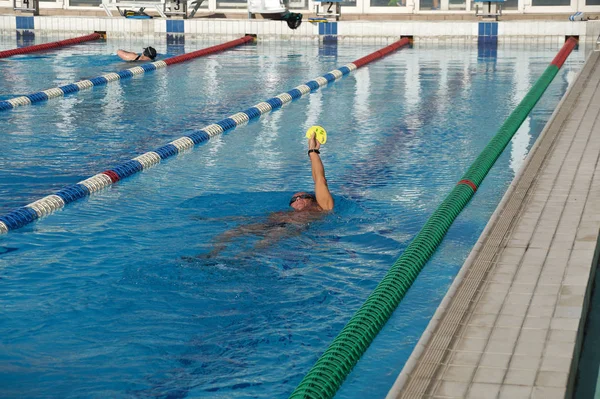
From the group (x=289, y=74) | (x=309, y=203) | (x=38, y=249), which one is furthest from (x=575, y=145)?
(x=289, y=74)

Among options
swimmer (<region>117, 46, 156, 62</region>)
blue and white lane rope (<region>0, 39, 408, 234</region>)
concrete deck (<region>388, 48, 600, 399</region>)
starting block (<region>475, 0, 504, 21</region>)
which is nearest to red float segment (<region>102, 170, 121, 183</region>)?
blue and white lane rope (<region>0, 39, 408, 234</region>)

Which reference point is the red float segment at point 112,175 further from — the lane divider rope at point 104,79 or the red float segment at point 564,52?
the red float segment at point 564,52

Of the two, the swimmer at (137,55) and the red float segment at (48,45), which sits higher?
the red float segment at (48,45)

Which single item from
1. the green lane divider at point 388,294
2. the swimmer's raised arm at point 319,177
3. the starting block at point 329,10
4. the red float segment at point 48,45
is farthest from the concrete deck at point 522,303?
the starting block at point 329,10

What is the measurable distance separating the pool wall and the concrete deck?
33.7ft

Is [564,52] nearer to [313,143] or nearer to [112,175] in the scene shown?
[112,175]

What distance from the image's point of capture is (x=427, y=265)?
16.8 feet

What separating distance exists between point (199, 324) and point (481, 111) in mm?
6029

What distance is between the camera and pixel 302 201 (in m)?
6.04

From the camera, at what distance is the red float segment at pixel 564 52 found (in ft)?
42.8

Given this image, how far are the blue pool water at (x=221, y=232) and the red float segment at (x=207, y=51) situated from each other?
2259 millimetres

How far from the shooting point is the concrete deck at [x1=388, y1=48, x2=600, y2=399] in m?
3.26

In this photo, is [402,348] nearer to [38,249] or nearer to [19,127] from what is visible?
[38,249]

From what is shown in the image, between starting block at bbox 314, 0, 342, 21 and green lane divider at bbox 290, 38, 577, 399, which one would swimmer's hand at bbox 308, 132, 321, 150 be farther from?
starting block at bbox 314, 0, 342, 21
